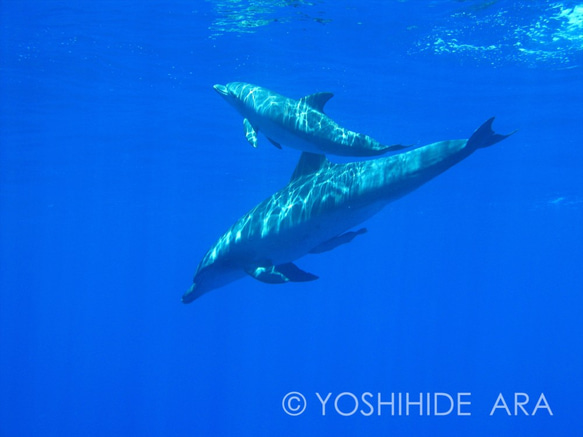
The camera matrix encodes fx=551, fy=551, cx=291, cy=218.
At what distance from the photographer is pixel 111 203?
44.7 meters

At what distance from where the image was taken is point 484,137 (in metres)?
6.12

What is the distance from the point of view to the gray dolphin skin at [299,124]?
6930 mm

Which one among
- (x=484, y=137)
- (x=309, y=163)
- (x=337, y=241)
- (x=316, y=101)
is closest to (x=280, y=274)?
(x=337, y=241)

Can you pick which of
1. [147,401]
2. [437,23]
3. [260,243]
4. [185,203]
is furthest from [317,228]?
[147,401]

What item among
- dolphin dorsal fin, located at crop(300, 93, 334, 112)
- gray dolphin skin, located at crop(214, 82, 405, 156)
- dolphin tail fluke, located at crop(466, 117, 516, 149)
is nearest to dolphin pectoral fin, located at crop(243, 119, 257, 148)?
gray dolphin skin, located at crop(214, 82, 405, 156)

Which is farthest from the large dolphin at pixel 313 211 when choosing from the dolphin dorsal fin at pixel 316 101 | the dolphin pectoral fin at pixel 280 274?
the dolphin dorsal fin at pixel 316 101

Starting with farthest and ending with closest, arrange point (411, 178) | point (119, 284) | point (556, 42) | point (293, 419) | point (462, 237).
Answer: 1. point (119, 284)
2. point (462, 237)
3. point (293, 419)
4. point (556, 42)
5. point (411, 178)

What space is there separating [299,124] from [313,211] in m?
1.18

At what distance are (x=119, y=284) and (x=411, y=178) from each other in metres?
120

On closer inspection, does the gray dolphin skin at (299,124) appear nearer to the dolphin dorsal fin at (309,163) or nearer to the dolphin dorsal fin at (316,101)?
the dolphin dorsal fin at (316,101)

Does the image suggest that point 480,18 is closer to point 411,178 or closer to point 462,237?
point 411,178

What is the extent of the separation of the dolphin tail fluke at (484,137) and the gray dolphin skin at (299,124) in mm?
948

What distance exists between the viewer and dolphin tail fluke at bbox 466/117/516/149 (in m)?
6.05

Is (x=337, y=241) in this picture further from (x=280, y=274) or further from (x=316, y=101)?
(x=316, y=101)
